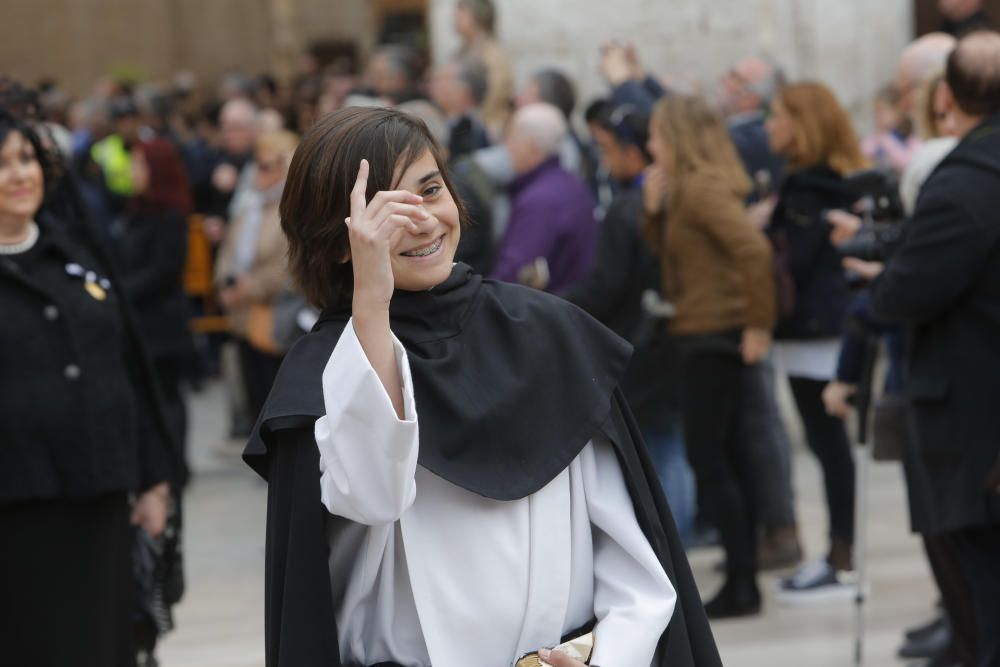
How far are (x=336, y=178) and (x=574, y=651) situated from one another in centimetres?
81

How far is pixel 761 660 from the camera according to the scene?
5863mm

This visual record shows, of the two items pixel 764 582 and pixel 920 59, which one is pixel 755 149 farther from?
pixel 764 582

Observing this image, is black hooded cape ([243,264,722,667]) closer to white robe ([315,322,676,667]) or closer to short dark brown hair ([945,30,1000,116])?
white robe ([315,322,676,667])

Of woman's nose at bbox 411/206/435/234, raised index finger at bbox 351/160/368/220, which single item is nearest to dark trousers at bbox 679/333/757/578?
woman's nose at bbox 411/206/435/234

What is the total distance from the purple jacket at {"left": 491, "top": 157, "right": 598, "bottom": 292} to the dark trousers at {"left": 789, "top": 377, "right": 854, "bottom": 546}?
111 cm

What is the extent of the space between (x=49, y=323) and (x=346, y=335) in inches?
83.5

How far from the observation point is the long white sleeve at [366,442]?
2344 millimetres

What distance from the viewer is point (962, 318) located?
464 centimetres

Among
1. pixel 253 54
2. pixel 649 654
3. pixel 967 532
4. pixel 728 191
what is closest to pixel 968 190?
pixel 967 532

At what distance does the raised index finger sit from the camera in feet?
7.79

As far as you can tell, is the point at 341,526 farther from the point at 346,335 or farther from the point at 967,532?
the point at 967,532

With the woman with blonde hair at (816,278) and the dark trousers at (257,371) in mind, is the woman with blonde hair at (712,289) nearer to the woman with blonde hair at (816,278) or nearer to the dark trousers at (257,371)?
the woman with blonde hair at (816,278)

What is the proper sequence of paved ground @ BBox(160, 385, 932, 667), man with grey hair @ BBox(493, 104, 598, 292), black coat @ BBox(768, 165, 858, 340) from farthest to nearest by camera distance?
man with grey hair @ BBox(493, 104, 598, 292) < black coat @ BBox(768, 165, 858, 340) < paved ground @ BBox(160, 385, 932, 667)

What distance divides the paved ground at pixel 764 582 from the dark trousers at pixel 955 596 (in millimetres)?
603
